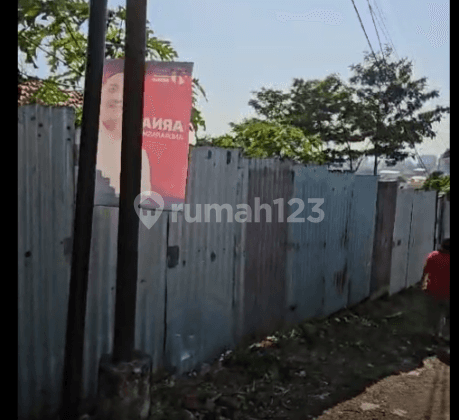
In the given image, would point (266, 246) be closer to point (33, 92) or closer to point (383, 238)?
point (33, 92)

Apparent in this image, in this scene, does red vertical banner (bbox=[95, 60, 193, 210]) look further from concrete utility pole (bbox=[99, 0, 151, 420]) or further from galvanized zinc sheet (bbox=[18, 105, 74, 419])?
galvanized zinc sheet (bbox=[18, 105, 74, 419])

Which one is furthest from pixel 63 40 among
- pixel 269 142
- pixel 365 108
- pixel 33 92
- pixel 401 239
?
pixel 365 108

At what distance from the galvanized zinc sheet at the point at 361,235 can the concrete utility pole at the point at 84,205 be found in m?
5.10

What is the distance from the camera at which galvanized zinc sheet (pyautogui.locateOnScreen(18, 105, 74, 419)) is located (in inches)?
134

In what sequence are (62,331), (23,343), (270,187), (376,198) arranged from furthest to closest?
(376,198) < (270,187) < (62,331) < (23,343)

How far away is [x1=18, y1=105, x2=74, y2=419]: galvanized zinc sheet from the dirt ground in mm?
960

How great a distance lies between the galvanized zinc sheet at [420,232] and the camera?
970 cm

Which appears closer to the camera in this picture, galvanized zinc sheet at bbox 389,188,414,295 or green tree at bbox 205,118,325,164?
green tree at bbox 205,118,325,164

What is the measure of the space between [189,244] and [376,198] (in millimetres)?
4501

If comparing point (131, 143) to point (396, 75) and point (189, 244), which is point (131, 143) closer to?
point (189, 244)

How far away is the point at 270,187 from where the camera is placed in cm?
579

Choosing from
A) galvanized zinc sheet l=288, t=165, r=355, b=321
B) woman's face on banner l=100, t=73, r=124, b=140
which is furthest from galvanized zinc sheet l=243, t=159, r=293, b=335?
woman's face on banner l=100, t=73, r=124, b=140

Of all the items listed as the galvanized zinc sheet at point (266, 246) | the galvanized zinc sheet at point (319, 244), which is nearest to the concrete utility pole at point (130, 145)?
the galvanized zinc sheet at point (266, 246)
